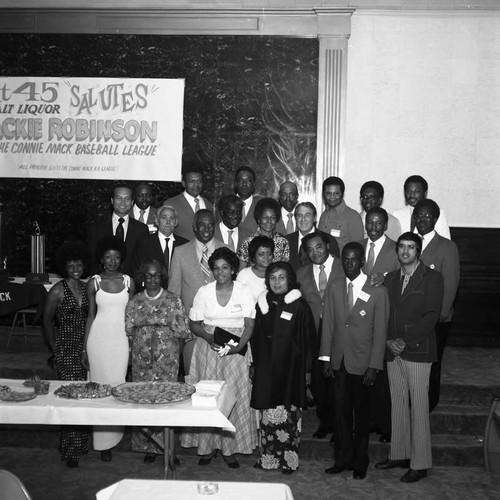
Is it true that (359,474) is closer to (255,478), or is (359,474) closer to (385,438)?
(385,438)

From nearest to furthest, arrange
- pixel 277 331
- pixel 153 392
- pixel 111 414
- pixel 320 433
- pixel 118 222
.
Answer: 1. pixel 111 414
2. pixel 153 392
3. pixel 277 331
4. pixel 320 433
5. pixel 118 222

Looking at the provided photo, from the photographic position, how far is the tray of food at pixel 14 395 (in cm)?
461

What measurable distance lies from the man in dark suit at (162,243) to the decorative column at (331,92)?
285 cm

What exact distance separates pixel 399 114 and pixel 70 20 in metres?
3.98

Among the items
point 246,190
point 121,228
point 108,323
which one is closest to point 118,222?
point 121,228

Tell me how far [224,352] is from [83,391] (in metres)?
1.35

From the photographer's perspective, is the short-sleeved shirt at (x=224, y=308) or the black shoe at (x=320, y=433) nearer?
the short-sleeved shirt at (x=224, y=308)

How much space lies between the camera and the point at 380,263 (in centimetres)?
639

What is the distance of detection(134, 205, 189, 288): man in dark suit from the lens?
6.55 meters

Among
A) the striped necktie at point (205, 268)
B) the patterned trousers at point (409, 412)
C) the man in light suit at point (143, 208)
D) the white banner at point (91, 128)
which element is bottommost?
the patterned trousers at point (409, 412)

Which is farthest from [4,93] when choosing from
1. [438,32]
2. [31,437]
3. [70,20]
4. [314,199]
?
[438,32]

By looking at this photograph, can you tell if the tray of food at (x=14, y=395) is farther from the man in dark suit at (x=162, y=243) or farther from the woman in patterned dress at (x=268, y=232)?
the woman in patterned dress at (x=268, y=232)

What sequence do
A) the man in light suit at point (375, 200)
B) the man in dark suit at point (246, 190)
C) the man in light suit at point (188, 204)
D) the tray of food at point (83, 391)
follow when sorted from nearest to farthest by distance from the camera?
1. the tray of food at point (83, 391)
2. the man in light suit at point (375, 200)
3. the man in dark suit at point (246, 190)
4. the man in light suit at point (188, 204)

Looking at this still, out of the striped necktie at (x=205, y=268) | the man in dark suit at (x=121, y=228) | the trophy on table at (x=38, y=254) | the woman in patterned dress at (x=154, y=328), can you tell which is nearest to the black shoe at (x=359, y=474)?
the woman in patterned dress at (x=154, y=328)
